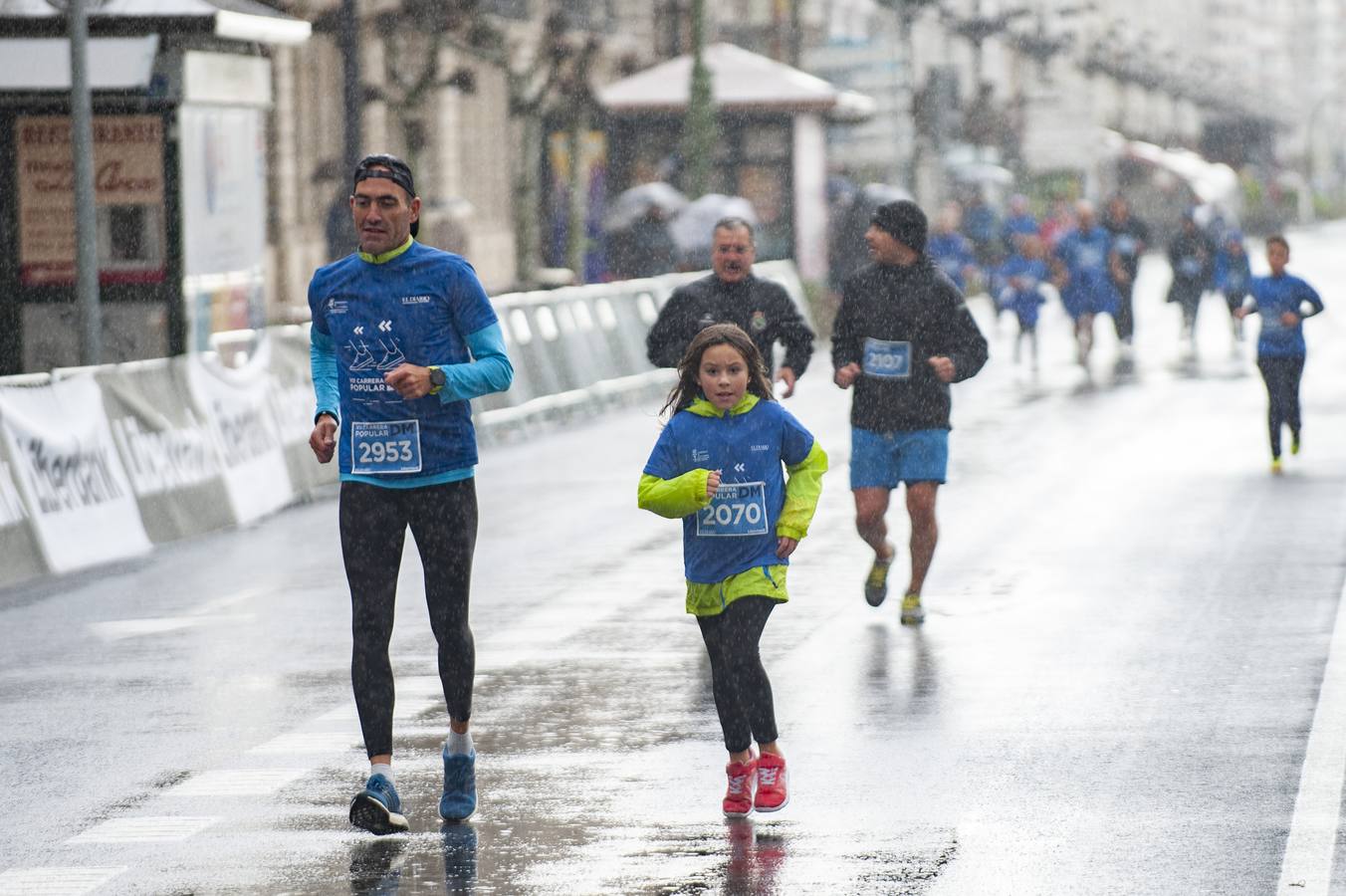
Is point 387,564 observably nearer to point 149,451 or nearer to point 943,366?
point 943,366

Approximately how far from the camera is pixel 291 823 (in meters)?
7.54

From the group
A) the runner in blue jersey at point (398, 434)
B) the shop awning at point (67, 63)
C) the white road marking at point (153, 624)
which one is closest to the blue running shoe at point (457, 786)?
the runner in blue jersey at point (398, 434)

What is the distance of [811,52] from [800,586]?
36373mm

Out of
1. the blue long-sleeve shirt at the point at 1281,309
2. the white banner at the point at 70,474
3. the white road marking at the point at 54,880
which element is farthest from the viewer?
the blue long-sleeve shirt at the point at 1281,309

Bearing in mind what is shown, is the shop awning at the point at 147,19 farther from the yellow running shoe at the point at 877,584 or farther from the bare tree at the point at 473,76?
the bare tree at the point at 473,76

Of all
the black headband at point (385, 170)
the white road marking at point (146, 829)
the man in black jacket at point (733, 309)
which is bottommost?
the white road marking at point (146, 829)

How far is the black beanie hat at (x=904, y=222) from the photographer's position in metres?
11.0

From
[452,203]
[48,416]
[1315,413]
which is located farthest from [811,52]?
[48,416]

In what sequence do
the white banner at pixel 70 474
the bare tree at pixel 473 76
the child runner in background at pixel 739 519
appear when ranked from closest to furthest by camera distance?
1. the child runner in background at pixel 739 519
2. the white banner at pixel 70 474
3. the bare tree at pixel 473 76

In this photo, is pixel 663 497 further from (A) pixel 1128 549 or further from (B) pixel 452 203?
(B) pixel 452 203

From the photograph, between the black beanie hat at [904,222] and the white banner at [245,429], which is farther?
the white banner at [245,429]

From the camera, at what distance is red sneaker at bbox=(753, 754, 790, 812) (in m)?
7.43

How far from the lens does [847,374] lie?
36.3 feet

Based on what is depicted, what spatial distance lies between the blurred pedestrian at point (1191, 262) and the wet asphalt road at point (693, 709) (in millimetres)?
14390
